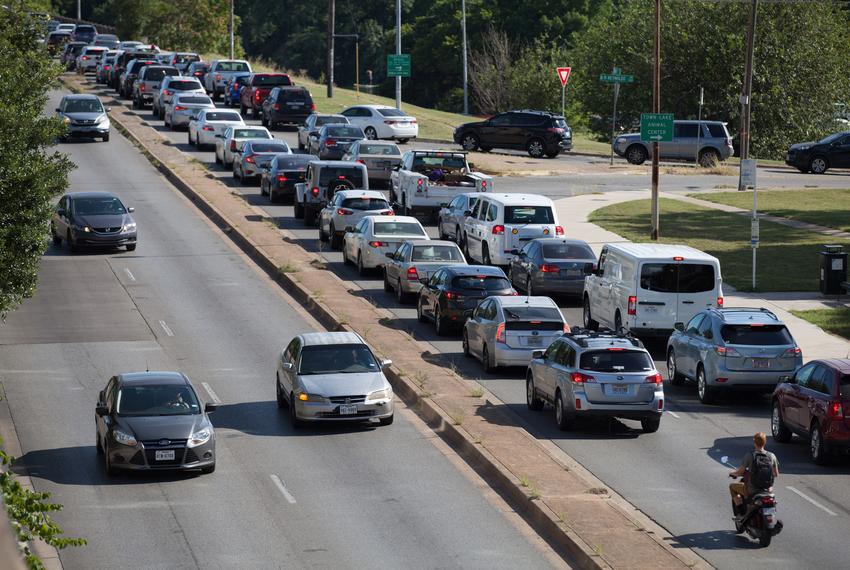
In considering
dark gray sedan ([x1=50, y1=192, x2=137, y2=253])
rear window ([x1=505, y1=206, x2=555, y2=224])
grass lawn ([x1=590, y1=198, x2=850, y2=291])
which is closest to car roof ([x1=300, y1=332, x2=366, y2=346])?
rear window ([x1=505, y1=206, x2=555, y2=224])

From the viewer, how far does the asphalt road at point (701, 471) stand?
54.7 ft

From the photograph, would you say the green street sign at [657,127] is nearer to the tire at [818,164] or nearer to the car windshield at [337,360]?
the car windshield at [337,360]

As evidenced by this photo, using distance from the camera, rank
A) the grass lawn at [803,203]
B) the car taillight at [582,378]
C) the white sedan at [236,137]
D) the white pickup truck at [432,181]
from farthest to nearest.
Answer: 1. the white sedan at [236,137]
2. the grass lawn at [803,203]
3. the white pickup truck at [432,181]
4. the car taillight at [582,378]

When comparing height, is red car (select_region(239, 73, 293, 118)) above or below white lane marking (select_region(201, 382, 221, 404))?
above

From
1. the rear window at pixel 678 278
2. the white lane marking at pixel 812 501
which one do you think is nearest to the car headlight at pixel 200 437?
the white lane marking at pixel 812 501

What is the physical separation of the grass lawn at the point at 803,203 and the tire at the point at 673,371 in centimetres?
2029

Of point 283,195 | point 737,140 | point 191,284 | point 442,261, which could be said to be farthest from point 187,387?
point 737,140

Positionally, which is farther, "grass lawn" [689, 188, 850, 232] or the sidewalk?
"grass lawn" [689, 188, 850, 232]

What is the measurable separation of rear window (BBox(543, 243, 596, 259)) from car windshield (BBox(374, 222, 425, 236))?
4.45 metres

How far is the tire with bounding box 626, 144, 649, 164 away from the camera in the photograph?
63.2 meters

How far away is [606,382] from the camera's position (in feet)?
73.7

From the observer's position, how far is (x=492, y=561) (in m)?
16.1

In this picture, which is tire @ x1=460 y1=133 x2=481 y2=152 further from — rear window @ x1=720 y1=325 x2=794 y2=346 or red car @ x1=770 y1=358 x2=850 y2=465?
red car @ x1=770 y1=358 x2=850 y2=465

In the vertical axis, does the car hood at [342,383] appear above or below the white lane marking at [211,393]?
above
